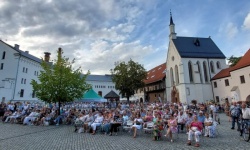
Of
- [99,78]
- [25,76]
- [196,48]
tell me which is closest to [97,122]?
[25,76]

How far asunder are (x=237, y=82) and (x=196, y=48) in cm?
1436

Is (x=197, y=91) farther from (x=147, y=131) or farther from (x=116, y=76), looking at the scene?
(x=147, y=131)

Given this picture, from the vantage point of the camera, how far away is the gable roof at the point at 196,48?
38.9 metres

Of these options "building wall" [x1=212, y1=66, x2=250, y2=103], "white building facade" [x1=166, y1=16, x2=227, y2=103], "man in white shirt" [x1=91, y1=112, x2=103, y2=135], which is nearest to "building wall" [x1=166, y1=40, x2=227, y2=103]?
"white building facade" [x1=166, y1=16, x2=227, y2=103]

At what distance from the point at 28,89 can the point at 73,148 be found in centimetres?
3780

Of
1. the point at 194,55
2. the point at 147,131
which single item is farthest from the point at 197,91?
the point at 147,131

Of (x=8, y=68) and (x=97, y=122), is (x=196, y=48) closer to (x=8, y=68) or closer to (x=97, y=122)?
(x=97, y=122)

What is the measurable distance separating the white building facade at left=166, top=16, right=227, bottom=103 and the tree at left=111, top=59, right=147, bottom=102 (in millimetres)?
7194

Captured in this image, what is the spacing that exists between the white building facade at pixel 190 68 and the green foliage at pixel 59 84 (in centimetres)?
2357

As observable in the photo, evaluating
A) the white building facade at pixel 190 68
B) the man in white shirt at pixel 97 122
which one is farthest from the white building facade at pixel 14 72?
the white building facade at pixel 190 68

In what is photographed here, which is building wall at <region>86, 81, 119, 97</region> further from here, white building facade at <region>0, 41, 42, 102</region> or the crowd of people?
the crowd of people

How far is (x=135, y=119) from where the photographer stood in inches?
464

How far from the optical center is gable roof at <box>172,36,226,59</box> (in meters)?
38.9

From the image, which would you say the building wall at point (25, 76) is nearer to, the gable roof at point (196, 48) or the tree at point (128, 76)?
the tree at point (128, 76)
